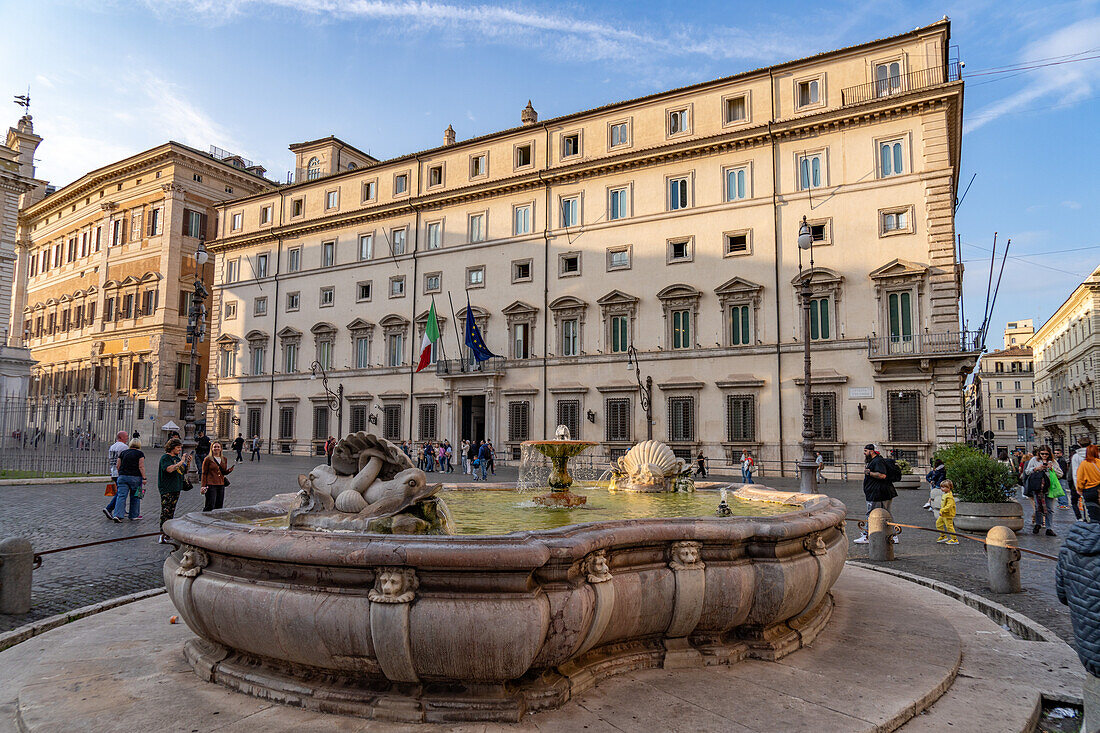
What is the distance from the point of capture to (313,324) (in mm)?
39406

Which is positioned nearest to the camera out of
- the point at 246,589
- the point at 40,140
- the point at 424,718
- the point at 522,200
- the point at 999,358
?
the point at 424,718

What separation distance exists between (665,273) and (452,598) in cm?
2727

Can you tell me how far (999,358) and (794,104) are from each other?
90464 mm

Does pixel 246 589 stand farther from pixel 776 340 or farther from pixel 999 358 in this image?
pixel 999 358

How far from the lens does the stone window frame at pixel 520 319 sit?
32531mm

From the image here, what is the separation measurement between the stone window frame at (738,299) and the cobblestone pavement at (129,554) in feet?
34.6

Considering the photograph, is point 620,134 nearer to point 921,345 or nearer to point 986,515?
point 921,345

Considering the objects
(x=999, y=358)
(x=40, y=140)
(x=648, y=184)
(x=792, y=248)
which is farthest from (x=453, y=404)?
(x=999, y=358)

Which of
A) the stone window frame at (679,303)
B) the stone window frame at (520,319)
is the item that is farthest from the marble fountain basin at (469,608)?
the stone window frame at (520,319)

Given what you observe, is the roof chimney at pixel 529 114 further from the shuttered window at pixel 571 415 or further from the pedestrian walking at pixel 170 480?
the pedestrian walking at pixel 170 480

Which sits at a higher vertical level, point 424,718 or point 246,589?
point 246,589

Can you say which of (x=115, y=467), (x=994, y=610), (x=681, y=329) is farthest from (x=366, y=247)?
(x=994, y=610)

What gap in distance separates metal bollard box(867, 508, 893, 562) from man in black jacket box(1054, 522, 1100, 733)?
637 cm

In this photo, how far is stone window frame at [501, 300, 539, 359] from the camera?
107 ft
